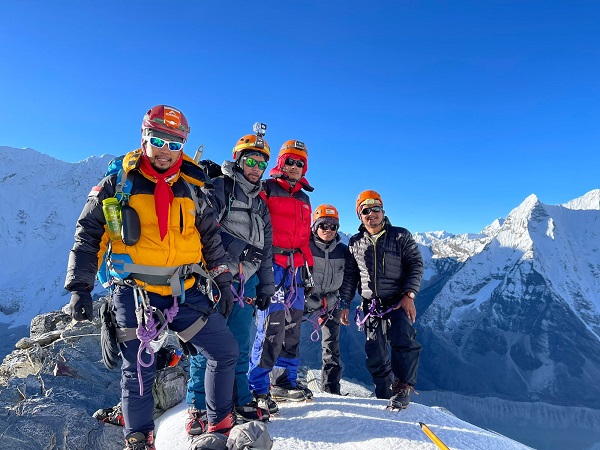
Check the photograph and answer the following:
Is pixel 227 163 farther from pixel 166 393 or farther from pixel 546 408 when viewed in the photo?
pixel 546 408

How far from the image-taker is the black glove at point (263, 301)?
5684 millimetres

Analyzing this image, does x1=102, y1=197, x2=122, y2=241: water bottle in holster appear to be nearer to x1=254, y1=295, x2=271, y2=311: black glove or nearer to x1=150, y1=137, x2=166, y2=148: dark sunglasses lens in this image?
x1=150, y1=137, x2=166, y2=148: dark sunglasses lens

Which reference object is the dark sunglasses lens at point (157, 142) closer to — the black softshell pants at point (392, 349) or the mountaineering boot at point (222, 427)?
the mountaineering boot at point (222, 427)

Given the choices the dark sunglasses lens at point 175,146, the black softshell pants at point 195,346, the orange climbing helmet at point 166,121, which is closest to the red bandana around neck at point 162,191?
the dark sunglasses lens at point 175,146

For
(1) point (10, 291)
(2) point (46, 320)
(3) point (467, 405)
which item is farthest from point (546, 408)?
(1) point (10, 291)

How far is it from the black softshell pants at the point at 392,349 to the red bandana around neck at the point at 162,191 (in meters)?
4.22

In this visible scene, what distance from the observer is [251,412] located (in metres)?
5.28

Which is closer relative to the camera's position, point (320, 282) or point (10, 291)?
point (320, 282)

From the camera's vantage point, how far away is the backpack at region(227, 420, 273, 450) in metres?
3.86

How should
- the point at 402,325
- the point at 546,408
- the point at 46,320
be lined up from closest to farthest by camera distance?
the point at 402,325 → the point at 46,320 → the point at 546,408

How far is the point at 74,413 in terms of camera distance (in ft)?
21.4

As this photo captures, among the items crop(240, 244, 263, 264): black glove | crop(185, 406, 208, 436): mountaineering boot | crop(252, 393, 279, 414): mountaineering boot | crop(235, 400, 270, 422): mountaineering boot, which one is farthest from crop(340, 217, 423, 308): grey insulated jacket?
crop(185, 406, 208, 436): mountaineering boot

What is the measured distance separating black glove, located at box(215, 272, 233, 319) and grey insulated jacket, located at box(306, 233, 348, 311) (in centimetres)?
366

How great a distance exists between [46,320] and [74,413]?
10.4 m
